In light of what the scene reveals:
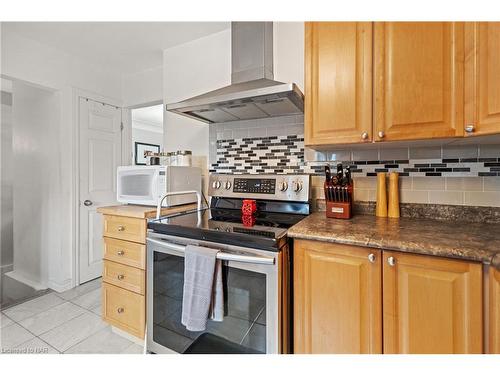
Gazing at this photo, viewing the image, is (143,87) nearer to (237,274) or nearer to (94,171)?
(94,171)

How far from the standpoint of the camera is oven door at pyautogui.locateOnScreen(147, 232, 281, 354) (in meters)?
1.05

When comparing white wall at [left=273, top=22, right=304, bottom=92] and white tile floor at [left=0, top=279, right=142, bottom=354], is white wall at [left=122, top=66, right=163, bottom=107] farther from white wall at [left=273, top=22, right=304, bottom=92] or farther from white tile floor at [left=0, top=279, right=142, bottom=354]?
white tile floor at [left=0, top=279, right=142, bottom=354]

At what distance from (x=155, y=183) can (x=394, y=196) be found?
4.96 feet

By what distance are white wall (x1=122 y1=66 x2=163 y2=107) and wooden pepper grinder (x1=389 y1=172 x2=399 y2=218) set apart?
8.06 feet

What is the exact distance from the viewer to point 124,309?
1.62 metres

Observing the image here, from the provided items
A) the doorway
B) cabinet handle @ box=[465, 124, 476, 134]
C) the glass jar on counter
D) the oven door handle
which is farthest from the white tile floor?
the doorway

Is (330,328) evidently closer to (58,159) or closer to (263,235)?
(263,235)

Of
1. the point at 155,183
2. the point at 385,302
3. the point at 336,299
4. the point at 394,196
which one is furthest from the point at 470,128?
the point at 155,183

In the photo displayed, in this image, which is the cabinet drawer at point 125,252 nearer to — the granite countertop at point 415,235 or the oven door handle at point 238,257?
the oven door handle at point 238,257

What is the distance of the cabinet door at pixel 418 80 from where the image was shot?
105 cm

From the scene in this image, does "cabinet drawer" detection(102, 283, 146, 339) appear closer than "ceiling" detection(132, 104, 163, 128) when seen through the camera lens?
Yes

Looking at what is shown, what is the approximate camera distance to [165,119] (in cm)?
227

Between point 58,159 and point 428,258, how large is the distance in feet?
9.86

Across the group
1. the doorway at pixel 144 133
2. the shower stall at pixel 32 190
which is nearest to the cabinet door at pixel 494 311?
the shower stall at pixel 32 190
